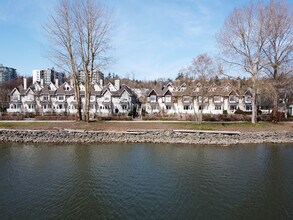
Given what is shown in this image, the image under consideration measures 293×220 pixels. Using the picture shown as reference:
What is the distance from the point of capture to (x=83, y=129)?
27.7 meters

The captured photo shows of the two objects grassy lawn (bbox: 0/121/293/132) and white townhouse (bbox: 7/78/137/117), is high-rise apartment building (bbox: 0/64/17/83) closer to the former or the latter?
white townhouse (bbox: 7/78/137/117)

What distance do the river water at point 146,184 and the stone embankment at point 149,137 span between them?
4024 mm

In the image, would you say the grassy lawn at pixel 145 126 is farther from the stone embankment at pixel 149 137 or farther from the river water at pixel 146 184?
the river water at pixel 146 184

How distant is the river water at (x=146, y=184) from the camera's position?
962 centimetres

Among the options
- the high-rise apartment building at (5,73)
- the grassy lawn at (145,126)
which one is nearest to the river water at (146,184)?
the grassy lawn at (145,126)

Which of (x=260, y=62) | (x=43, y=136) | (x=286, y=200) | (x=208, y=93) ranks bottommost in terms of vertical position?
(x=286, y=200)

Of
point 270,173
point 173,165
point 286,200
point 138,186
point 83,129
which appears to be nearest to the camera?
point 286,200

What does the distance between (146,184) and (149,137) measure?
12544 mm

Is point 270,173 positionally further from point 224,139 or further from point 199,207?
point 224,139

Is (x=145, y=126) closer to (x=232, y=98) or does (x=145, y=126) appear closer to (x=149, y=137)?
(x=149, y=137)

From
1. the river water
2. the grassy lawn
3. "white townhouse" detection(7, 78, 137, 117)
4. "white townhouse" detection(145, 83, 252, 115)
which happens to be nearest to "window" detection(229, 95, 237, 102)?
"white townhouse" detection(145, 83, 252, 115)

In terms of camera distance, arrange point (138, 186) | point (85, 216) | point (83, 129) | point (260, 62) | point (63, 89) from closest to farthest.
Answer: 1. point (85, 216)
2. point (138, 186)
3. point (83, 129)
4. point (260, 62)
5. point (63, 89)

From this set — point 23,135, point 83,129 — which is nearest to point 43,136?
point 23,135

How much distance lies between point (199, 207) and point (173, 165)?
607cm
